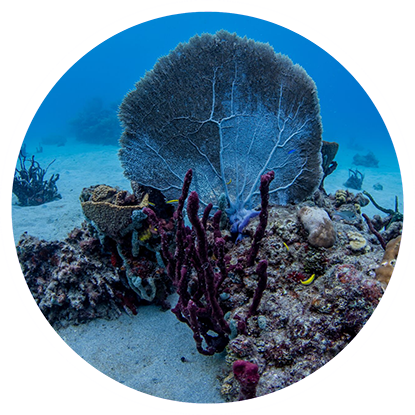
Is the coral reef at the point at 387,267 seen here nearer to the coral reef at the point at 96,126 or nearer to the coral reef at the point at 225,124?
the coral reef at the point at 225,124

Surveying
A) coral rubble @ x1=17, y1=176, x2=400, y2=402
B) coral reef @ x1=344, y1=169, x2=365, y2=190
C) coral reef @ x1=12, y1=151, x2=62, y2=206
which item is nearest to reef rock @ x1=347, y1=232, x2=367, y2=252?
coral rubble @ x1=17, y1=176, x2=400, y2=402

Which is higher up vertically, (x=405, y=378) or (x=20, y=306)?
(x=405, y=378)

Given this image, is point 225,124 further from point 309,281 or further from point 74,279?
point 74,279

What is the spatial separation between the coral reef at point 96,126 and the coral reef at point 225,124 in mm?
16856

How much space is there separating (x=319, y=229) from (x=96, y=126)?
22274mm

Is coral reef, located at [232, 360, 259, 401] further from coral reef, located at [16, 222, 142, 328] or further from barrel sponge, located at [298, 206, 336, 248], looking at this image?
coral reef, located at [16, 222, 142, 328]

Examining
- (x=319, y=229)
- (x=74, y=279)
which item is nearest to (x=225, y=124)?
(x=319, y=229)

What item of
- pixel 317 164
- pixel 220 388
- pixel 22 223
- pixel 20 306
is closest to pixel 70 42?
pixel 20 306

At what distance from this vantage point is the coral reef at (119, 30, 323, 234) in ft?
11.0

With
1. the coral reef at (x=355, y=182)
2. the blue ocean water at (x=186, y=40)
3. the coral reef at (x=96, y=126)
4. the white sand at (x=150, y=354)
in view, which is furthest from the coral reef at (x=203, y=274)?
the coral reef at (x=96, y=126)

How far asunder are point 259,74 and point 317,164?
4.95 ft

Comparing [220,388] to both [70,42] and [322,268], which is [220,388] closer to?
[322,268]

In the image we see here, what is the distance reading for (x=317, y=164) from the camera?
3771mm

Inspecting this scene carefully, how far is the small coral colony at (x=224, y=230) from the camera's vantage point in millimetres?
2221
